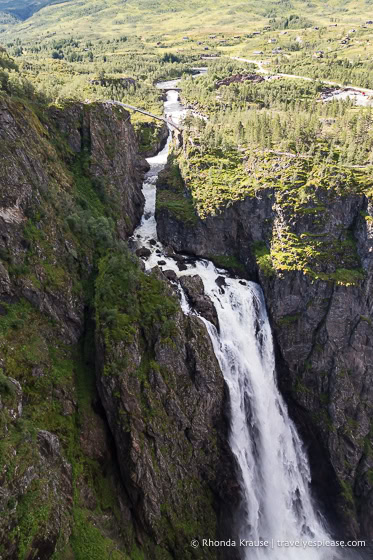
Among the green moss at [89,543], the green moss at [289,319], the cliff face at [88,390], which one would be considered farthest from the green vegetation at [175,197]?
the green moss at [89,543]

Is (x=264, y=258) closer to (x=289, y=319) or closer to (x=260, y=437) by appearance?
(x=289, y=319)

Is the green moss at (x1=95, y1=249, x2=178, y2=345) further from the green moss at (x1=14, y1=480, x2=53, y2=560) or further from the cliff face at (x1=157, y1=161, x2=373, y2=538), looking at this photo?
the cliff face at (x1=157, y1=161, x2=373, y2=538)

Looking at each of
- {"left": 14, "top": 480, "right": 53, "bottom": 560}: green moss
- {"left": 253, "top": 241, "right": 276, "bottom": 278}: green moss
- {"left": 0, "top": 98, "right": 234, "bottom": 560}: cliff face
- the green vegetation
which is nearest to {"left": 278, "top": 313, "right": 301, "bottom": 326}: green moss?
{"left": 253, "top": 241, "right": 276, "bottom": 278}: green moss

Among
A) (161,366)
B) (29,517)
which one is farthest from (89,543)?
(161,366)

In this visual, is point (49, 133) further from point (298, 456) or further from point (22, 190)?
point (298, 456)

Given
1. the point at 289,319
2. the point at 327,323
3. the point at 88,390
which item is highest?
the point at 88,390

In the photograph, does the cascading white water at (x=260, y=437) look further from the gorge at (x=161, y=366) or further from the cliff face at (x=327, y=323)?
the cliff face at (x=327, y=323)
